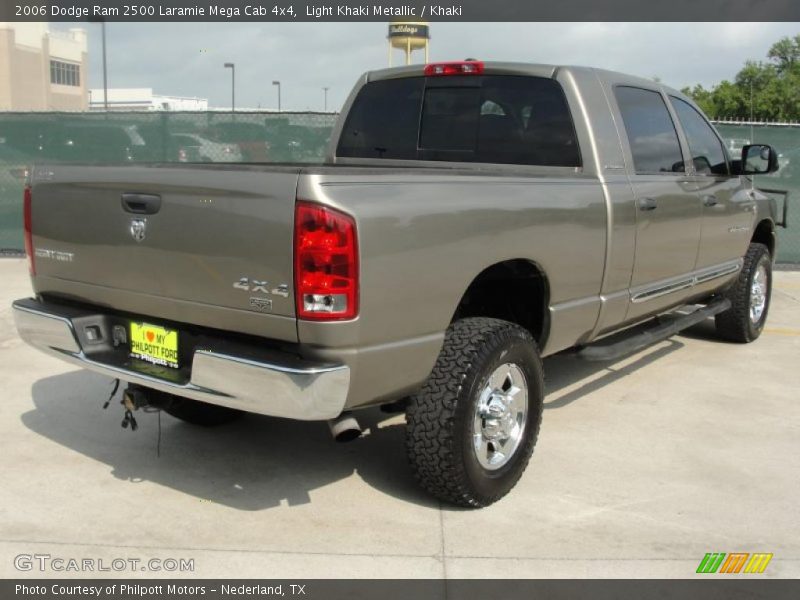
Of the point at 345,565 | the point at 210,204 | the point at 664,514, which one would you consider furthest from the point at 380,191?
the point at 664,514

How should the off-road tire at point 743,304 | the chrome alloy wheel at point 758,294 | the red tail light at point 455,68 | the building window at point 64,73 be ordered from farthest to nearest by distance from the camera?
the building window at point 64,73, the chrome alloy wheel at point 758,294, the off-road tire at point 743,304, the red tail light at point 455,68

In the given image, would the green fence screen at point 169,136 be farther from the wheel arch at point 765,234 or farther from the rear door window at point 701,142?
the rear door window at point 701,142

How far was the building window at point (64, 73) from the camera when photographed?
3265 inches

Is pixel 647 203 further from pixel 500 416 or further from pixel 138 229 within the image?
pixel 138 229

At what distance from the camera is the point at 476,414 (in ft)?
12.1

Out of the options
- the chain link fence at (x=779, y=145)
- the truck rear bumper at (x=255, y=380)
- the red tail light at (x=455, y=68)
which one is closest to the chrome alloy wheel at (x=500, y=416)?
the truck rear bumper at (x=255, y=380)

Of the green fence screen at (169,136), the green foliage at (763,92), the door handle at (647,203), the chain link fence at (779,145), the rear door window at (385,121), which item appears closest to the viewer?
the door handle at (647,203)

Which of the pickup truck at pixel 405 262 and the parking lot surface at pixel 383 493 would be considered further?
the parking lot surface at pixel 383 493

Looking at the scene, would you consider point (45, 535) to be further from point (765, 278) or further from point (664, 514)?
point (765, 278)

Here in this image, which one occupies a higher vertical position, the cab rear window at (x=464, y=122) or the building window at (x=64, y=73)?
the building window at (x=64, y=73)

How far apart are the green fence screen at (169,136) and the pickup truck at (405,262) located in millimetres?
5496

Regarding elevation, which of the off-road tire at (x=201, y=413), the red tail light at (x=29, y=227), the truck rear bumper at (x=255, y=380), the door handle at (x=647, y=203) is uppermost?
the door handle at (x=647, y=203)
